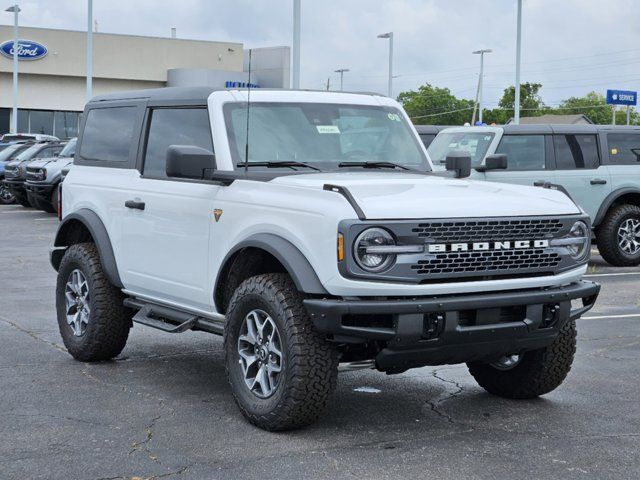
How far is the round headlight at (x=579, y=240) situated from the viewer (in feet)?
20.4

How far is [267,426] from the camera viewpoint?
5922 mm

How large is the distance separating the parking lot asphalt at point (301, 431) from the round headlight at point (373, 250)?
0.97 m

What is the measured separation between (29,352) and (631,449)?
4.75m

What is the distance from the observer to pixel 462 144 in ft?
50.7

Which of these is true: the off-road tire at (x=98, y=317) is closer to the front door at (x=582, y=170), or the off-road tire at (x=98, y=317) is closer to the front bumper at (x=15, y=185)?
the front door at (x=582, y=170)

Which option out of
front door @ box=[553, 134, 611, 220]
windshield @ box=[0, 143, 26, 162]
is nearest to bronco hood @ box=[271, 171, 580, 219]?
front door @ box=[553, 134, 611, 220]

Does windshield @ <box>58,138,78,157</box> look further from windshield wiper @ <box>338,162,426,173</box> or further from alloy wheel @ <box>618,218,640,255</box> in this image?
windshield wiper @ <box>338,162,426,173</box>

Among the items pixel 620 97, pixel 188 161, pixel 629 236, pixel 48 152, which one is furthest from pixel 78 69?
pixel 188 161

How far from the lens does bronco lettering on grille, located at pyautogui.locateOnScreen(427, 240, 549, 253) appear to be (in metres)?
5.61

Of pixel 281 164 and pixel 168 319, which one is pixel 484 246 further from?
pixel 168 319

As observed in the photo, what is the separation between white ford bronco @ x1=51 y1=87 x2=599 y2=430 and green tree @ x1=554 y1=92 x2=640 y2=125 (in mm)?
134183

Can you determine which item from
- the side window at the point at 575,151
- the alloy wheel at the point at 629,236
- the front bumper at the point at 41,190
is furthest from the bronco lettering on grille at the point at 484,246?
the front bumper at the point at 41,190

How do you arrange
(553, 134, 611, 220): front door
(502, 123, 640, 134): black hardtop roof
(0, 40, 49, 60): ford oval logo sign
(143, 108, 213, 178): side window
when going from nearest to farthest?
(143, 108, 213, 178): side window → (502, 123, 640, 134): black hardtop roof → (553, 134, 611, 220): front door → (0, 40, 49, 60): ford oval logo sign

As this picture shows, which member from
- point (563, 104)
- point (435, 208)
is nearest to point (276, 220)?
point (435, 208)
